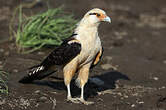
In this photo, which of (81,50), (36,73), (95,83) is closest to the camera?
(81,50)

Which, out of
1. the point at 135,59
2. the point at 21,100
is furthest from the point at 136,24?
the point at 21,100

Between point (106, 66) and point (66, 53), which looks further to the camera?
point (106, 66)

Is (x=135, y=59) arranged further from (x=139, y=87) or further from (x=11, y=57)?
(x=11, y=57)

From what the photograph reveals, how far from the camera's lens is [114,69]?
302 inches

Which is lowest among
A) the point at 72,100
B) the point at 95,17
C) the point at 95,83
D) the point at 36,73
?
the point at 95,83

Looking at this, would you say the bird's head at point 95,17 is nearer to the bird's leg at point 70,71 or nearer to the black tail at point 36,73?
the bird's leg at point 70,71

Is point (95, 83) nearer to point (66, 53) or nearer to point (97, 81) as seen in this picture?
point (97, 81)

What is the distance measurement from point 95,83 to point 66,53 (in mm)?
1456

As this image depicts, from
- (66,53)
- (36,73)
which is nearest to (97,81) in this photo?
(36,73)

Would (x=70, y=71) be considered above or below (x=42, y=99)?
above

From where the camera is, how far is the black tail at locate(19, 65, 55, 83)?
5.90 metres

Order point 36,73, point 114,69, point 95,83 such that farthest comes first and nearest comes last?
point 114,69, point 95,83, point 36,73

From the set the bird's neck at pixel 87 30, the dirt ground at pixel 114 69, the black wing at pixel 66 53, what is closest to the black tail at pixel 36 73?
the dirt ground at pixel 114 69

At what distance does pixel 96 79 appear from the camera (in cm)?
684
